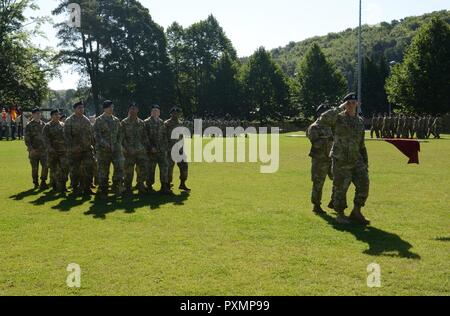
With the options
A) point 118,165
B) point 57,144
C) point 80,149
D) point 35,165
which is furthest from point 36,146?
point 118,165

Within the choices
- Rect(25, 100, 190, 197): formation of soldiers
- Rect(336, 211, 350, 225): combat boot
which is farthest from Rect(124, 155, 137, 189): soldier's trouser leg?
Rect(336, 211, 350, 225): combat boot

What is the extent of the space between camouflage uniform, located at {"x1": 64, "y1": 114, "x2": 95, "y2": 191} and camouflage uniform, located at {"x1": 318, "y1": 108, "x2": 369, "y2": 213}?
6482 mm

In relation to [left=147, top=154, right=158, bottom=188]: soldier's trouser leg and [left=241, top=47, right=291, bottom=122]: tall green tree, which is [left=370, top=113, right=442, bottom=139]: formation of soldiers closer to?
[left=147, top=154, right=158, bottom=188]: soldier's trouser leg

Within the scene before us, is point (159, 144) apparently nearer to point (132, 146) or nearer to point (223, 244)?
point (132, 146)

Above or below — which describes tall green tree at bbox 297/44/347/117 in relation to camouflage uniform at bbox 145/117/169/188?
above

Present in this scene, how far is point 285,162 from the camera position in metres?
21.2

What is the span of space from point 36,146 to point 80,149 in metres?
2.72

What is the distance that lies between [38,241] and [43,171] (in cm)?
700

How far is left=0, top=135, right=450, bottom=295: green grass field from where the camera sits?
5.70 meters
